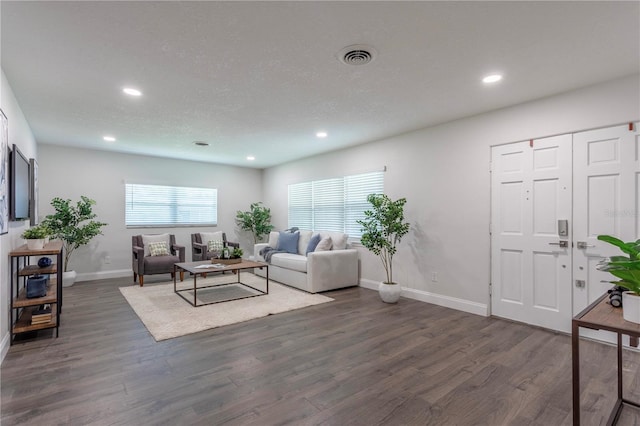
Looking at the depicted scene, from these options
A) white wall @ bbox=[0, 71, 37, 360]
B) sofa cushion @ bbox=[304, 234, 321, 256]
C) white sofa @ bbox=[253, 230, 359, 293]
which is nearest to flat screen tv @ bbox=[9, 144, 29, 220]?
white wall @ bbox=[0, 71, 37, 360]

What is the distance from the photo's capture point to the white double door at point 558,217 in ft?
9.74

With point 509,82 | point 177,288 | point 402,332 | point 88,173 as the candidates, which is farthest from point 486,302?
point 88,173

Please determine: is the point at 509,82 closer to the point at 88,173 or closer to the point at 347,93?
the point at 347,93

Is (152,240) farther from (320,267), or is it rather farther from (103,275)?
(320,267)

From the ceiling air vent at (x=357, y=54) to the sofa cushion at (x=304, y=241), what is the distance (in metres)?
3.84

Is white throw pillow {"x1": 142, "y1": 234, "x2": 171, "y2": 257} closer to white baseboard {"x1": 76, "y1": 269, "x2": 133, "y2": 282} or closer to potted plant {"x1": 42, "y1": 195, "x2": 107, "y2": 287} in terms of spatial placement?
potted plant {"x1": 42, "y1": 195, "x2": 107, "y2": 287}

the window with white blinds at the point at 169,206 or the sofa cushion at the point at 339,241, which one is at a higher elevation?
the window with white blinds at the point at 169,206

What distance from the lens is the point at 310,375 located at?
2459 mm

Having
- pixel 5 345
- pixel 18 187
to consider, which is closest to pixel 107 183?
pixel 18 187

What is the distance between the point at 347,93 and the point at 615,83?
248 cm

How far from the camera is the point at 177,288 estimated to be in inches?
205

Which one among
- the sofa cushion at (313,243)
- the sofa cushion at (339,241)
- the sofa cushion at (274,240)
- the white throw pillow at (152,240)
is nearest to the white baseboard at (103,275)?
the white throw pillow at (152,240)

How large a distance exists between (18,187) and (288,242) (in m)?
3.97

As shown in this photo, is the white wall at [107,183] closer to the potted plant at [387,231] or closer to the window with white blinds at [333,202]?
the window with white blinds at [333,202]
